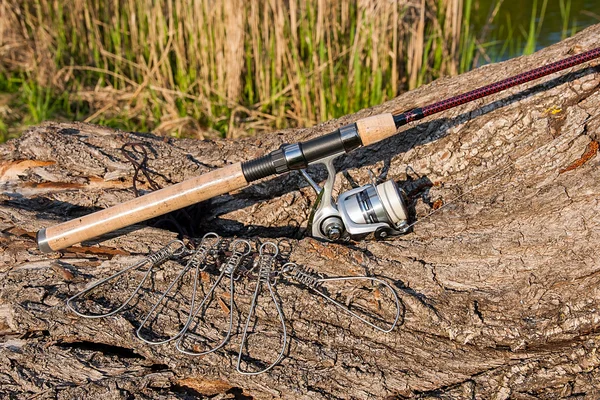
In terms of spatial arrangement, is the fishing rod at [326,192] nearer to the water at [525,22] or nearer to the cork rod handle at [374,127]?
the cork rod handle at [374,127]

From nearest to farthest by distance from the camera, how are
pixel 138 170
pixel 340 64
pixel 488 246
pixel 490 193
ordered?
pixel 488 246
pixel 490 193
pixel 138 170
pixel 340 64

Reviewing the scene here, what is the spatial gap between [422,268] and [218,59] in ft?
10.4

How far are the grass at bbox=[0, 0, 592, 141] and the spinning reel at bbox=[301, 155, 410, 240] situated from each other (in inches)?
84.2

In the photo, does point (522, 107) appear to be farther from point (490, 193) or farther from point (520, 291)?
point (520, 291)

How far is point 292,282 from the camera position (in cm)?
238

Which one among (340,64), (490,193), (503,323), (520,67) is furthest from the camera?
(340,64)

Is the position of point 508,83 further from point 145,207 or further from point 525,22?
point 525,22

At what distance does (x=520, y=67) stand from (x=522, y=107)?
0.78 ft

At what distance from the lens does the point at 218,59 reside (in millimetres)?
4961

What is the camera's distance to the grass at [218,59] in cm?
464

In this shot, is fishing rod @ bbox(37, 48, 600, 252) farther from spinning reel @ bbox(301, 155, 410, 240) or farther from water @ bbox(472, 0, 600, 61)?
water @ bbox(472, 0, 600, 61)

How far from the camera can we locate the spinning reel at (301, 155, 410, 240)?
2.52 meters

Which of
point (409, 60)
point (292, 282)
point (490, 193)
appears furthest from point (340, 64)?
point (292, 282)

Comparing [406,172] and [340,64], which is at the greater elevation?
[340,64]
